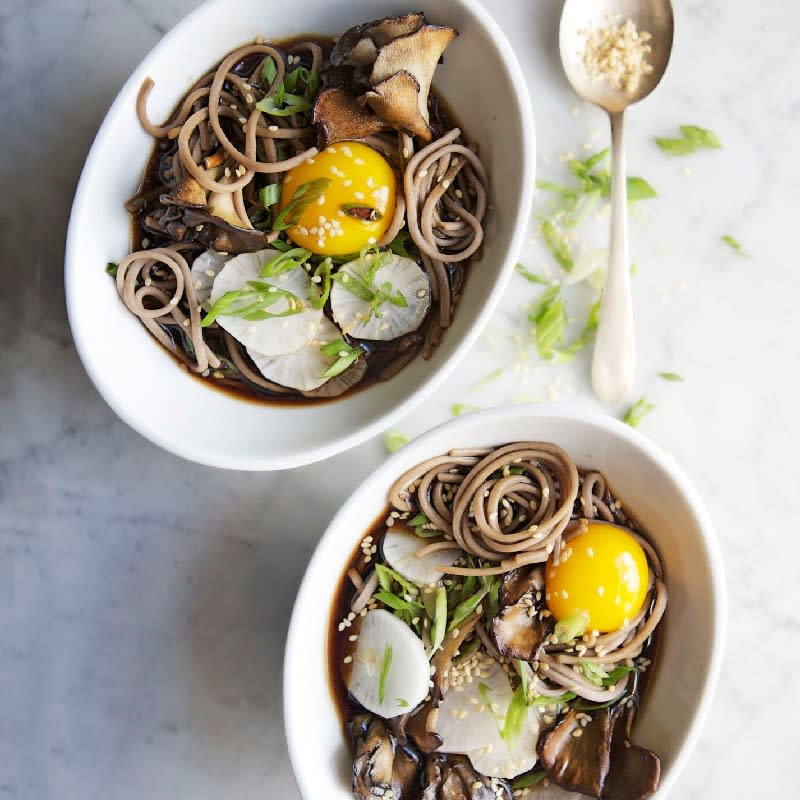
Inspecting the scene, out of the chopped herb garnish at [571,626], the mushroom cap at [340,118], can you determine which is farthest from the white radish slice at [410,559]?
the mushroom cap at [340,118]

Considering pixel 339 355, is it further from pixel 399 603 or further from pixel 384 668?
pixel 384 668

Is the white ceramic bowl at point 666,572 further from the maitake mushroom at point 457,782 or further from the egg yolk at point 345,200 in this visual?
the egg yolk at point 345,200

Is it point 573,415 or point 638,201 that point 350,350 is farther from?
point 638,201

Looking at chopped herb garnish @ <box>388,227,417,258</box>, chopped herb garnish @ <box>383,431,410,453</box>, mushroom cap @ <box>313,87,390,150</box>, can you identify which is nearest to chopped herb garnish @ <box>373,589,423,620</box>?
chopped herb garnish @ <box>383,431,410,453</box>

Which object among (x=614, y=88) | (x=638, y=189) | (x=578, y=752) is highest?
(x=614, y=88)

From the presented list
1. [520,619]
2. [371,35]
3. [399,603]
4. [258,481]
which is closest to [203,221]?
[371,35]

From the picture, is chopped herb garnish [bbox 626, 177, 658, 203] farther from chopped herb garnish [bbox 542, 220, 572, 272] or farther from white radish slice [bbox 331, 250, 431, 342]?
white radish slice [bbox 331, 250, 431, 342]
